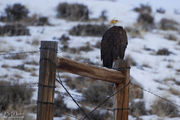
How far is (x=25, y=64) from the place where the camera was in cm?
1136

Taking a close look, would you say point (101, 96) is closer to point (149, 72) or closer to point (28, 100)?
point (28, 100)

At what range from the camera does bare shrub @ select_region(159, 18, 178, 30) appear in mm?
17875

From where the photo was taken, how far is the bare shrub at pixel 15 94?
8.20 metres

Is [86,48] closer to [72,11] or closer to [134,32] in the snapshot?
[134,32]

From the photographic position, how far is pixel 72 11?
17.7 metres

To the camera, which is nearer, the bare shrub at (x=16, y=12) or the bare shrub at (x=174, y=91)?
the bare shrub at (x=174, y=91)

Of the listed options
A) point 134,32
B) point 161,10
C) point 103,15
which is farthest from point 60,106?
point 161,10

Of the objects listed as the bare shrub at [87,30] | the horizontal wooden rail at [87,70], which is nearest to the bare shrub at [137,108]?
the horizontal wooden rail at [87,70]

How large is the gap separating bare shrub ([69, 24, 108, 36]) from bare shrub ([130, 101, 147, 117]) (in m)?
6.30

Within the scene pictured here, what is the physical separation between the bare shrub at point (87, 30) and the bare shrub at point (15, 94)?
21.6ft

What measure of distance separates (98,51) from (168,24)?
19.3 feet

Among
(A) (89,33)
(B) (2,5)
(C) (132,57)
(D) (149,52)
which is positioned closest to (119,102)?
(C) (132,57)

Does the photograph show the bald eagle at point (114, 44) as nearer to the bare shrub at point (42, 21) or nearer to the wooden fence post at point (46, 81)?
the wooden fence post at point (46, 81)

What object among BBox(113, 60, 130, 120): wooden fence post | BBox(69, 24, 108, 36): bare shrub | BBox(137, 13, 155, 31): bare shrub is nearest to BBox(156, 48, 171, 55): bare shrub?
BBox(69, 24, 108, 36): bare shrub
